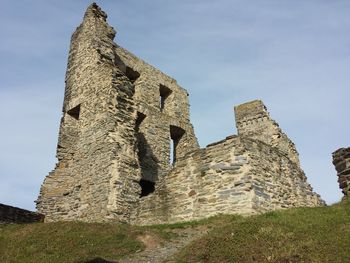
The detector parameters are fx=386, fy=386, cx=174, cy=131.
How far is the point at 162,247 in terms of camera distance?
8805 mm

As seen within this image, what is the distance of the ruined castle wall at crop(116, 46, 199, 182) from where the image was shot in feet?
65.3

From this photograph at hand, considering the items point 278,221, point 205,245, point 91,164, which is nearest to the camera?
point 205,245

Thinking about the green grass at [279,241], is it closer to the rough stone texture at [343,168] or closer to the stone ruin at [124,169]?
the rough stone texture at [343,168]

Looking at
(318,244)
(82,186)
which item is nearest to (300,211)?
(318,244)

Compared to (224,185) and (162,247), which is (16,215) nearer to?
(162,247)

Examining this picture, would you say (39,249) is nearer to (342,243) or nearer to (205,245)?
(205,245)

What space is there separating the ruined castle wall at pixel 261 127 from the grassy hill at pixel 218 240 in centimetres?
1057

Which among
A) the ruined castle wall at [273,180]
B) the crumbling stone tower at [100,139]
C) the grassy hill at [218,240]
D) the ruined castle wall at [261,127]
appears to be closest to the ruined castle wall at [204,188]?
the ruined castle wall at [273,180]

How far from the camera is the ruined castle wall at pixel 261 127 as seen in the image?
21.2 meters

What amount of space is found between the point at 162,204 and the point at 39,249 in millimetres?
5075

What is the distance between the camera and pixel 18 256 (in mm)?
8633

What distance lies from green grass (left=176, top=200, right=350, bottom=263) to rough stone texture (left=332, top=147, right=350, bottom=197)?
1400mm

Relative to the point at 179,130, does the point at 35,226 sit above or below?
below

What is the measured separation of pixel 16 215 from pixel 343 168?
416 inches
